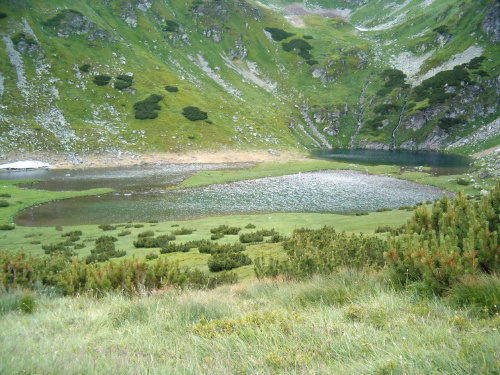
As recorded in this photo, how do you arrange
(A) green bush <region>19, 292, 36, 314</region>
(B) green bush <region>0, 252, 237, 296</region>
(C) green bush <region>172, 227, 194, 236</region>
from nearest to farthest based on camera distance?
(A) green bush <region>19, 292, 36, 314</region>
(B) green bush <region>0, 252, 237, 296</region>
(C) green bush <region>172, 227, 194, 236</region>

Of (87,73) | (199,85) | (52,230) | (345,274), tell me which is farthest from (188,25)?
(345,274)

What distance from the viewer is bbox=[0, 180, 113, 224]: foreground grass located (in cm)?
3963

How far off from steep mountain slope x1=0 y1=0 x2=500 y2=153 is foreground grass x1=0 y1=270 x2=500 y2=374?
80.8 meters

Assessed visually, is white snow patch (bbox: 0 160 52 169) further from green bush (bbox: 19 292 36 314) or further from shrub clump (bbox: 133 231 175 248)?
green bush (bbox: 19 292 36 314)

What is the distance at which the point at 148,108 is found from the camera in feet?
320

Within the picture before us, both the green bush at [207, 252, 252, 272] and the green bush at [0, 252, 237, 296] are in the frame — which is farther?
the green bush at [207, 252, 252, 272]

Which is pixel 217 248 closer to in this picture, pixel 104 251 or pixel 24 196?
pixel 104 251

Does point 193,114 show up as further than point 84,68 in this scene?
No

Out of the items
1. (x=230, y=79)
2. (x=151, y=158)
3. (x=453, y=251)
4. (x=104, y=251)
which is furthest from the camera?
(x=230, y=79)

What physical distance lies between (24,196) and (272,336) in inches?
2039

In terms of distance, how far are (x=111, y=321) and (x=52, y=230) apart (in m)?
29.4

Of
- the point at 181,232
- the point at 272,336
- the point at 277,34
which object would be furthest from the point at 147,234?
the point at 277,34

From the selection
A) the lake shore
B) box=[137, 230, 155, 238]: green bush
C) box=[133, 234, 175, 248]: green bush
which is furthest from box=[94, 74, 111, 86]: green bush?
box=[133, 234, 175, 248]: green bush

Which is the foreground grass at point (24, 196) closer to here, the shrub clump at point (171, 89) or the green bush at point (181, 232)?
the green bush at point (181, 232)
